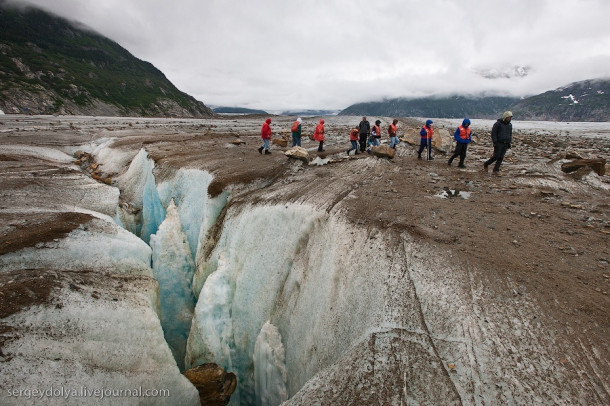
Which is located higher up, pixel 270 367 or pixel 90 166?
pixel 90 166

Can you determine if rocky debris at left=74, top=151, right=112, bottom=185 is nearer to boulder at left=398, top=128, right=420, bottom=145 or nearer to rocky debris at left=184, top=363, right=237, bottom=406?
rocky debris at left=184, top=363, right=237, bottom=406

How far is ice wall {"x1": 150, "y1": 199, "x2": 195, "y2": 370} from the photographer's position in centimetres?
1268

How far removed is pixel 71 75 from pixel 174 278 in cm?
15565

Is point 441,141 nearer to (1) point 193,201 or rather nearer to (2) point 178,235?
(1) point 193,201

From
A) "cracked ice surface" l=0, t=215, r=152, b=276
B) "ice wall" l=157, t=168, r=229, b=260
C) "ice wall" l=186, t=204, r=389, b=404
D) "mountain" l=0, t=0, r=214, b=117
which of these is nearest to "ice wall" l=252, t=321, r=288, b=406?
"ice wall" l=186, t=204, r=389, b=404

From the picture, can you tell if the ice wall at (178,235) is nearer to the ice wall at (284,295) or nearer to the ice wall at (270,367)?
the ice wall at (284,295)

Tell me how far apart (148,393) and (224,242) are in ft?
18.4

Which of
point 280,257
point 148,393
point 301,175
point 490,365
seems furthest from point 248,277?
point 490,365

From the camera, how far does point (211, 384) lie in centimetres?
880

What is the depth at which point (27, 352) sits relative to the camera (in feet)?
20.0

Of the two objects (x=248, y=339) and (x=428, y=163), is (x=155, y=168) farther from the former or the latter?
(x=428, y=163)

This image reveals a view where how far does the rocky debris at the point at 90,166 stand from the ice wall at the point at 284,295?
12.6 metres

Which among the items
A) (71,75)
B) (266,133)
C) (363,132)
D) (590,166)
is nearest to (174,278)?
(266,133)

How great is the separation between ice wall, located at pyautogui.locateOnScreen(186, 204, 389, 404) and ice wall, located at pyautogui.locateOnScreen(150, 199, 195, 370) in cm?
164
